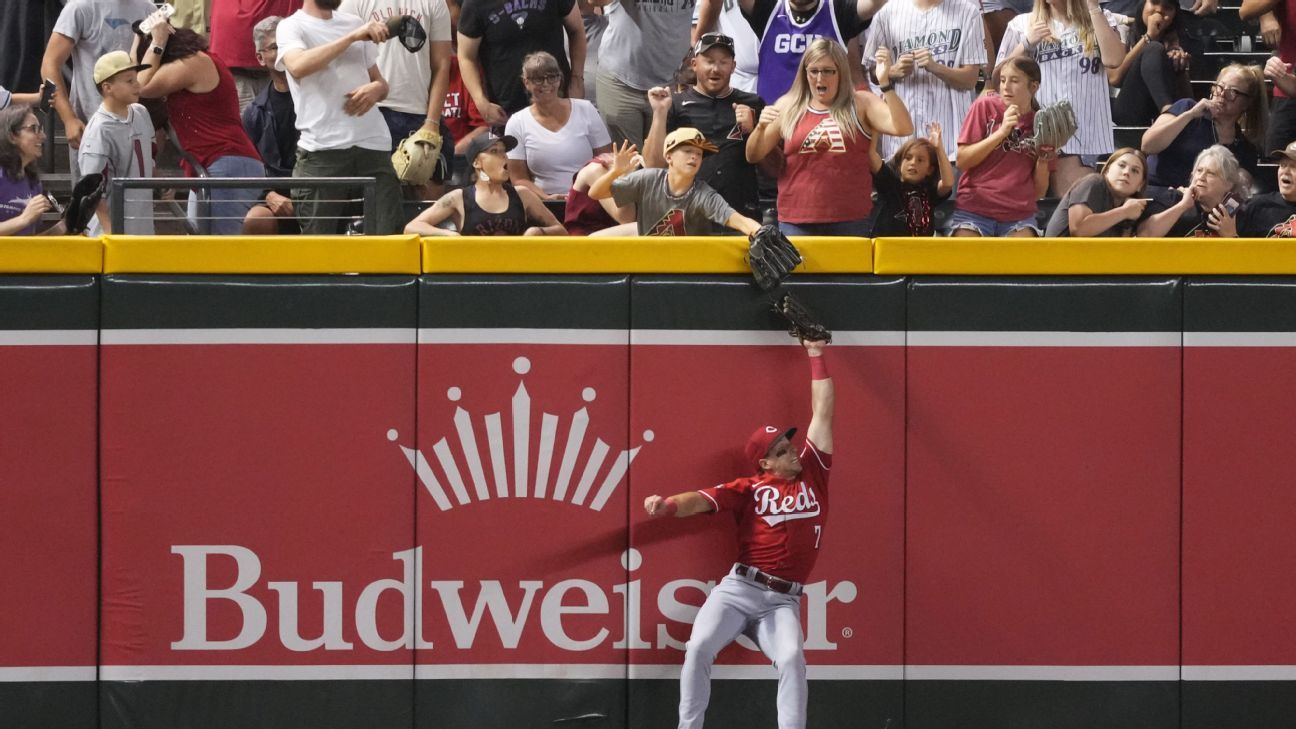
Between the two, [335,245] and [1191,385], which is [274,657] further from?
[1191,385]

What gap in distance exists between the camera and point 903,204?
9.62 m

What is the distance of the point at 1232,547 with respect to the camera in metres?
8.68

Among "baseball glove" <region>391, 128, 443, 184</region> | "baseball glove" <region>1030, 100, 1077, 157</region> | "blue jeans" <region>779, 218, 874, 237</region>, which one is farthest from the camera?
"baseball glove" <region>391, 128, 443, 184</region>

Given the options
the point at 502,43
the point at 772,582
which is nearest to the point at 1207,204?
the point at 772,582

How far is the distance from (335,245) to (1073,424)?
3758 mm

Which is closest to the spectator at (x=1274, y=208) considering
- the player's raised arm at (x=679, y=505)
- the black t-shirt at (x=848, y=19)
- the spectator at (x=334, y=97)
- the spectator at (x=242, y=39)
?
the black t-shirt at (x=848, y=19)

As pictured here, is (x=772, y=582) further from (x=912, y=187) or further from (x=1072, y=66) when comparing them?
(x=1072, y=66)

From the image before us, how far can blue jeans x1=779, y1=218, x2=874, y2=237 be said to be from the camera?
9.28m

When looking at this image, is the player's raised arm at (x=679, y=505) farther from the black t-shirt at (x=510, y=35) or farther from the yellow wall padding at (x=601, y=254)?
the black t-shirt at (x=510, y=35)

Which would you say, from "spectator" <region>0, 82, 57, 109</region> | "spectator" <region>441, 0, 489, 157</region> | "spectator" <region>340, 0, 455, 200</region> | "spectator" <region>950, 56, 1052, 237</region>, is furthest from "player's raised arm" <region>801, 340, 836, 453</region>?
"spectator" <region>0, 82, 57, 109</region>

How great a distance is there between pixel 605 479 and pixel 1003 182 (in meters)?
3.02

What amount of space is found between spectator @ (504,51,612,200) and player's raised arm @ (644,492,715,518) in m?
2.96

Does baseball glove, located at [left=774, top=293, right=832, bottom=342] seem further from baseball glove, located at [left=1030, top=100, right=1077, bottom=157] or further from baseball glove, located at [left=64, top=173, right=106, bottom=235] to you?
baseball glove, located at [left=64, top=173, right=106, bottom=235]

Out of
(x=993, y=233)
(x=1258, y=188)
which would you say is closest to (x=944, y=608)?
(x=993, y=233)
